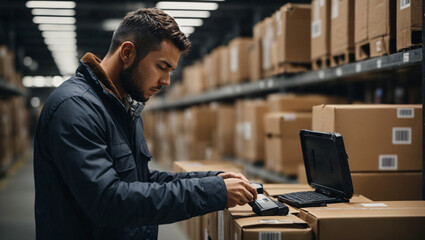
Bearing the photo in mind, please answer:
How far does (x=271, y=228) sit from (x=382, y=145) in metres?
1.02

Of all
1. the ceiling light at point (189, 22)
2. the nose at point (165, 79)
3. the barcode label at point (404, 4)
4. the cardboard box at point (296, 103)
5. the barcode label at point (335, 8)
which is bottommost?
the cardboard box at point (296, 103)

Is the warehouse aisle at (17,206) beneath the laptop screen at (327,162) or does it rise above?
beneath

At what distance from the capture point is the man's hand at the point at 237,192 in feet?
5.08

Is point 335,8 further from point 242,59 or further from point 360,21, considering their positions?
point 242,59

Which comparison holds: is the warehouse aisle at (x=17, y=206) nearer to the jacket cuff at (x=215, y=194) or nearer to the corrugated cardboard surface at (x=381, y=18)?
the jacket cuff at (x=215, y=194)

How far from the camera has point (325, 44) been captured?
2.92 meters

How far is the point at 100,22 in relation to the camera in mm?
9328

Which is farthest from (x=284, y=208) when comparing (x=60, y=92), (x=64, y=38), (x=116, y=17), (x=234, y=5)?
(x=64, y=38)

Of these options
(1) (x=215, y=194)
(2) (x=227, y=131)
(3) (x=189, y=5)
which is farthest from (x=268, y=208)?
(3) (x=189, y=5)

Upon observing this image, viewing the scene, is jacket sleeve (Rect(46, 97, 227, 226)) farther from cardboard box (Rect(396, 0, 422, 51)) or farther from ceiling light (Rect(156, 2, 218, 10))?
ceiling light (Rect(156, 2, 218, 10))

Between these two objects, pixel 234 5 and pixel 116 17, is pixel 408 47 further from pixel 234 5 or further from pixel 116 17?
pixel 116 17

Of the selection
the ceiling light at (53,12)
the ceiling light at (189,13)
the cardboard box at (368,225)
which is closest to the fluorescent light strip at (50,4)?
the ceiling light at (53,12)

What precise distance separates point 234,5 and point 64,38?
5.82 metres

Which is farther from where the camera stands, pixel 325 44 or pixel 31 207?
pixel 31 207
